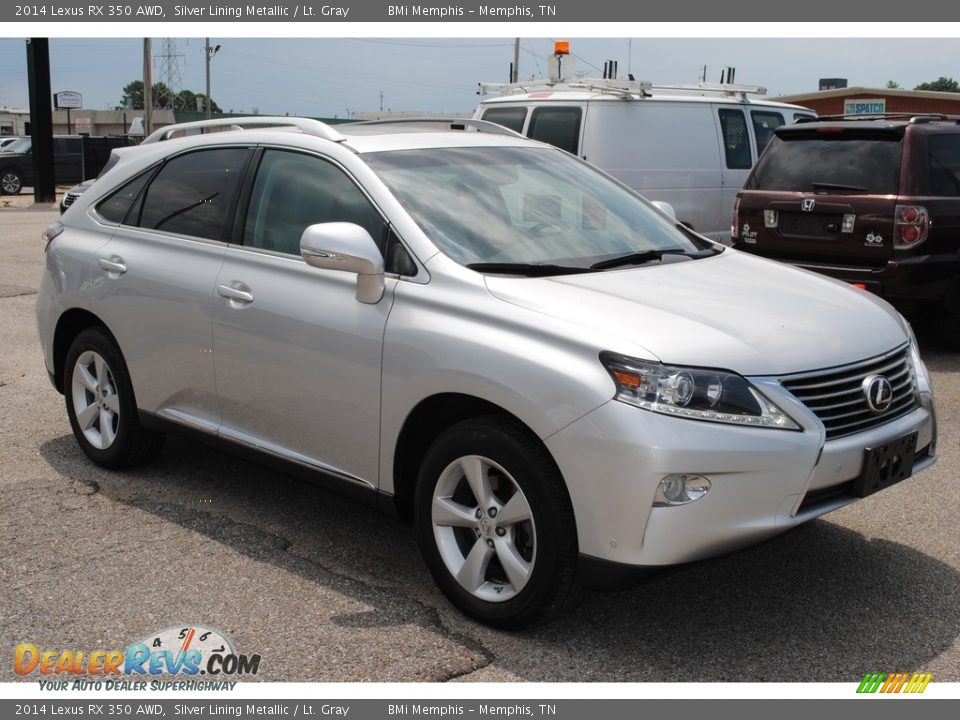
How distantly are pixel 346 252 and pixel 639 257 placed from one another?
49.3 inches

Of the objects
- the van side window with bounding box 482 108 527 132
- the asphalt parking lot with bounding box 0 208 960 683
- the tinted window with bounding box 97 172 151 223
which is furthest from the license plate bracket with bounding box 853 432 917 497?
the van side window with bounding box 482 108 527 132

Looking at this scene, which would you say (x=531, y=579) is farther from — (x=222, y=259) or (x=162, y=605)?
(x=222, y=259)

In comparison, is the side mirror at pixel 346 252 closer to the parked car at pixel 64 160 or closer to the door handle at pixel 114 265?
the door handle at pixel 114 265

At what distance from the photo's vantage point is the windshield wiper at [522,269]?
4094 mm

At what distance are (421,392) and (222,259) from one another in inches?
56.3

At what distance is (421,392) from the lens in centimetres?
395

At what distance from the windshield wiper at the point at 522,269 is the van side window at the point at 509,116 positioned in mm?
7435

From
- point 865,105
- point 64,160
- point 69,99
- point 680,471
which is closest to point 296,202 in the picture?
point 680,471

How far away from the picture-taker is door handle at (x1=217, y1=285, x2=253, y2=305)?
4.66 meters

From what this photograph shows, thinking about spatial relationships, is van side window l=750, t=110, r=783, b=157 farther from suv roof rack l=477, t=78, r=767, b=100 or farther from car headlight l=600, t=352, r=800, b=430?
car headlight l=600, t=352, r=800, b=430

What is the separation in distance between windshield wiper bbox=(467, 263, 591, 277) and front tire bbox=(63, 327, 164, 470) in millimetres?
2217

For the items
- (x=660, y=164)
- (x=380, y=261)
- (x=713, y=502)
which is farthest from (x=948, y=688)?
(x=660, y=164)

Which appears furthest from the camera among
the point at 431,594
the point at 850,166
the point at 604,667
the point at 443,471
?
the point at 850,166
